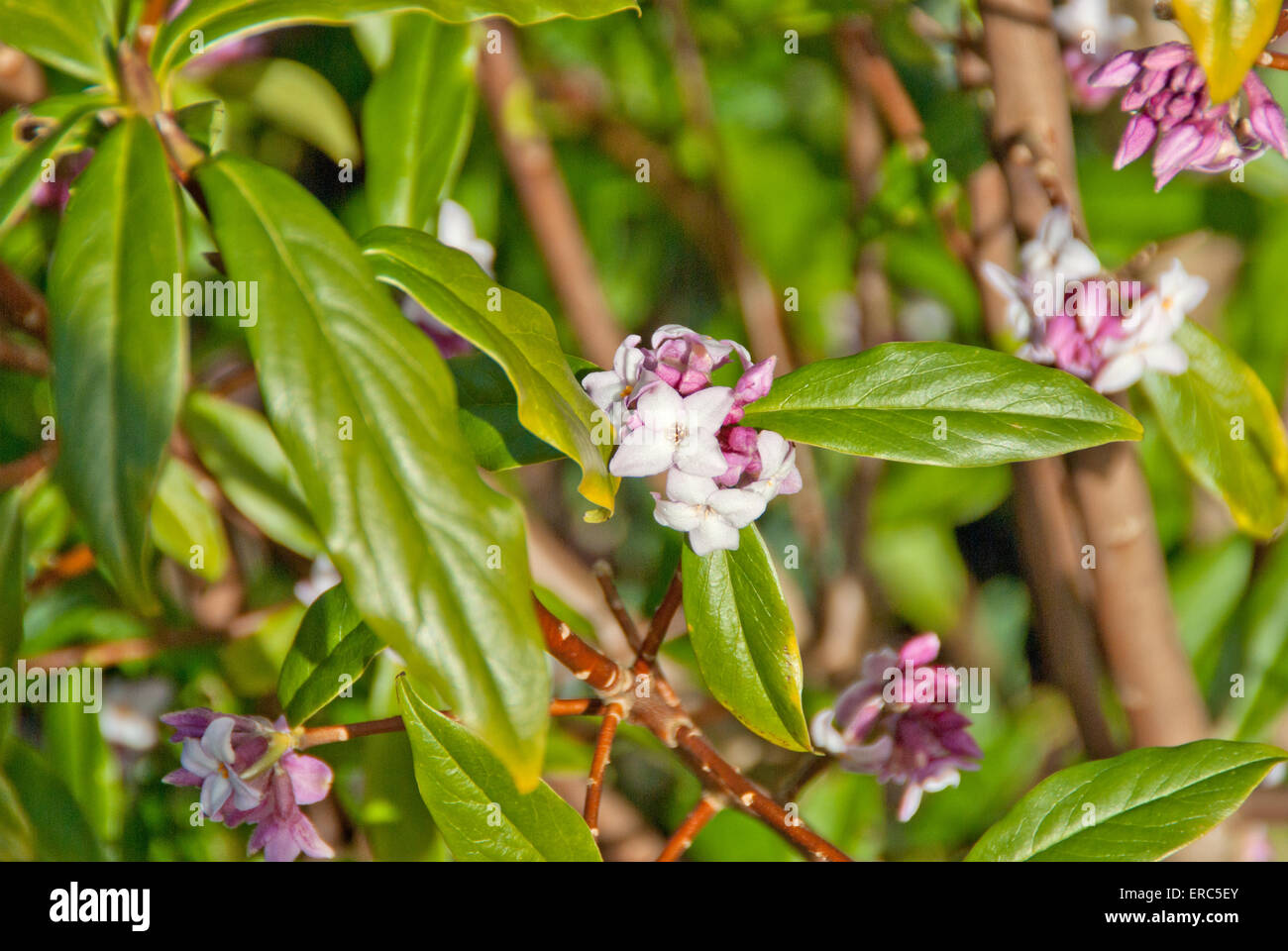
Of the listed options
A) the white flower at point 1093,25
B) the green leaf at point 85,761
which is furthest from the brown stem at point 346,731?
the white flower at point 1093,25

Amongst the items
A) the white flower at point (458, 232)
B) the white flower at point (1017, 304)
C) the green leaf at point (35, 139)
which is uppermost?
the white flower at point (458, 232)

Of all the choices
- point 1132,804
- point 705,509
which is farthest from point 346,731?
point 1132,804

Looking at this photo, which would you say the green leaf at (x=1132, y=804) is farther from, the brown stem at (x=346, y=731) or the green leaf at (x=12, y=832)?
the green leaf at (x=12, y=832)

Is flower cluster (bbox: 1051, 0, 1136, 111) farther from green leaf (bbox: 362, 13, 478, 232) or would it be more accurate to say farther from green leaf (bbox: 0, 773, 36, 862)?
green leaf (bbox: 0, 773, 36, 862)

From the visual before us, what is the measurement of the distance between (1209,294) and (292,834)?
1.24 m

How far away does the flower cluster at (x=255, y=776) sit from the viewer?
0.64 meters

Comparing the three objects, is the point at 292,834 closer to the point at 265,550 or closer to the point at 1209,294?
the point at 265,550

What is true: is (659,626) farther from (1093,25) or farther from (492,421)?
(1093,25)

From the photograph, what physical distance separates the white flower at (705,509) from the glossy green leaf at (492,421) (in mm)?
79

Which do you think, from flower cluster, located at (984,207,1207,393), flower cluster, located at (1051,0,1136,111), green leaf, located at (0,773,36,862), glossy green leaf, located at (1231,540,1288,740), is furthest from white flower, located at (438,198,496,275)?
glossy green leaf, located at (1231,540,1288,740)

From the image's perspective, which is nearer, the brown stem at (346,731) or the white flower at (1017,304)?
the brown stem at (346,731)

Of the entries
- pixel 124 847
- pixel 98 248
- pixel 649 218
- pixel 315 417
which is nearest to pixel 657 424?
pixel 315 417

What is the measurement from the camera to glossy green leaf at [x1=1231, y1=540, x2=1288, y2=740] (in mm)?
1048

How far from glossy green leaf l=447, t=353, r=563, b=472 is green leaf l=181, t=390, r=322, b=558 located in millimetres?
366
